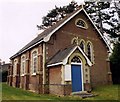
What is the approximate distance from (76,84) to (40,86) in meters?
3.87

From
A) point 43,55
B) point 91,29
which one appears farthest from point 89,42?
point 43,55

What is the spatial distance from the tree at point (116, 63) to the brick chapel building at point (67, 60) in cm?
95

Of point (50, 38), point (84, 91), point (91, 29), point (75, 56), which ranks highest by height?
point (91, 29)

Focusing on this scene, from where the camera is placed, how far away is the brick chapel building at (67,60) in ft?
59.9

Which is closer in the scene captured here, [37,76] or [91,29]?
[37,76]

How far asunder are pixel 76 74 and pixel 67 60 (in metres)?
2.05

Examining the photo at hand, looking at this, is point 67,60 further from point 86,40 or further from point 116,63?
point 116,63

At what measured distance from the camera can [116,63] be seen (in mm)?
25609

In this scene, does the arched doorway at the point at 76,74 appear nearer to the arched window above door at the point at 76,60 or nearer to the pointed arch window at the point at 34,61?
the arched window above door at the point at 76,60

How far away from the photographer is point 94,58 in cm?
2414

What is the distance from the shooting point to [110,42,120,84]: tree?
80.0 feet

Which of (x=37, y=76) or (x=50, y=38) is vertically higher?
(x=50, y=38)

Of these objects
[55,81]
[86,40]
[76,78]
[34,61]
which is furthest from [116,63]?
[34,61]

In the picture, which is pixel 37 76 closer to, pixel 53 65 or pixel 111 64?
pixel 53 65
